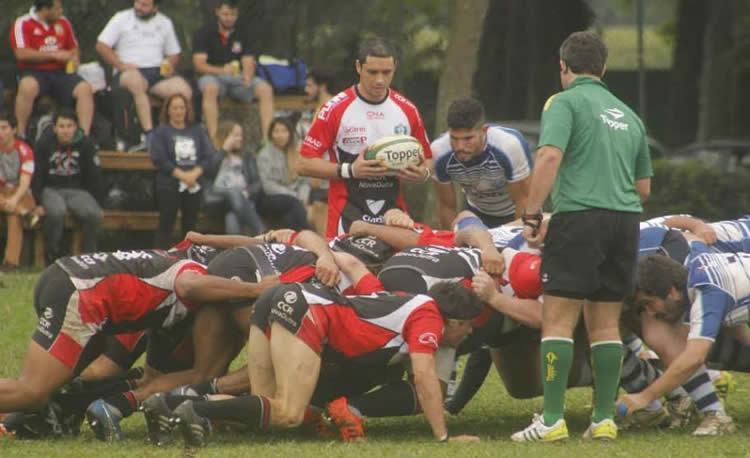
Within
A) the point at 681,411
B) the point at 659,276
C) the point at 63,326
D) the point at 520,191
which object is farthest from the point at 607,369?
the point at 63,326

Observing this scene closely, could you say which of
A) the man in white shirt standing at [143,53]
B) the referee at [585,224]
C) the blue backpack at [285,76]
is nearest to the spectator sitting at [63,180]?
the man in white shirt standing at [143,53]

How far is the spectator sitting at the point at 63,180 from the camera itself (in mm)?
14664

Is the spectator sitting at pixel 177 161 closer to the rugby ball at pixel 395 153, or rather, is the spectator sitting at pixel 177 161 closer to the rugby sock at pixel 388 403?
the rugby ball at pixel 395 153

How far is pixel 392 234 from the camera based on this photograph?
963 cm

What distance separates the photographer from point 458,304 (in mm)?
8383

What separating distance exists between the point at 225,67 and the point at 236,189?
161cm

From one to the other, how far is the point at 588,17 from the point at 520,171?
52.5 ft

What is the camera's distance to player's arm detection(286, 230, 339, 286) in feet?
29.1

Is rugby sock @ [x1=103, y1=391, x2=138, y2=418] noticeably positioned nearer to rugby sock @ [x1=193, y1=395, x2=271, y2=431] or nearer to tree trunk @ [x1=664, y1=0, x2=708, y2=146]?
rugby sock @ [x1=193, y1=395, x2=271, y2=431]

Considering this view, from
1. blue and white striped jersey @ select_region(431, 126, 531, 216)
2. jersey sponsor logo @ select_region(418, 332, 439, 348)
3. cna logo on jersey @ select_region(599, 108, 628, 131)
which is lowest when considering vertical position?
jersey sponsor logo @ select_region(418, 332, 439, 348)

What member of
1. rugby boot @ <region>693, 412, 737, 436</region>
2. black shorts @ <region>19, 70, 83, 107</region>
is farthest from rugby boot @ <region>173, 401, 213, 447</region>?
black shorts @ <region>19, 70, 83, 107</region>

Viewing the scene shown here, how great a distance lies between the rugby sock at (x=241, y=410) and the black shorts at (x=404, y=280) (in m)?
1.14

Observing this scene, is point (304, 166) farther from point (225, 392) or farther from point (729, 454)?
point (729, 454)

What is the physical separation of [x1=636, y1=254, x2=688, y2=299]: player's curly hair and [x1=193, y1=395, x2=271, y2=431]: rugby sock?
6.98 ft
